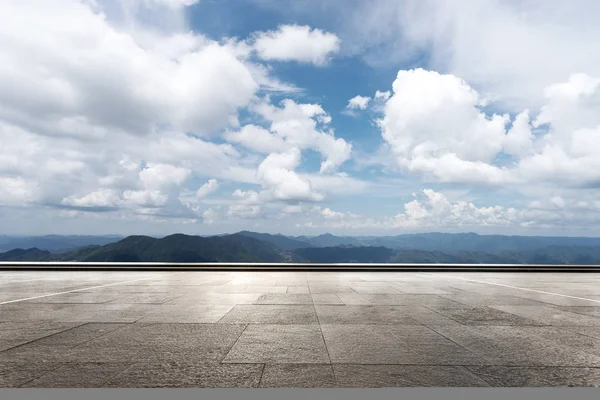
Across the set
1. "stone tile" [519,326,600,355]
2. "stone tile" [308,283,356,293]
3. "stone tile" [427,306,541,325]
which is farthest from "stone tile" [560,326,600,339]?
"stone tile" [308,283,356,293]

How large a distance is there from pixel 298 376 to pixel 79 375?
10.6ft

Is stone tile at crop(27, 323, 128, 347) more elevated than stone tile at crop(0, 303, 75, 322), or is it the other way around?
stone tile at crop(27, 323, 128, 347)

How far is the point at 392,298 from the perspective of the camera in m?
13.8

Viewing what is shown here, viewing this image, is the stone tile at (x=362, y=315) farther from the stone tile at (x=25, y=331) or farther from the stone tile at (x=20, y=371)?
the stone tile at (x=25, y=331)

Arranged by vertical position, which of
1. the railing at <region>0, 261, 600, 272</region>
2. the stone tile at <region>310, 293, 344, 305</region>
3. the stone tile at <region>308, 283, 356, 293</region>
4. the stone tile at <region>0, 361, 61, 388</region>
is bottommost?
the stone tile at <region>308, 283, 356, 293</region>

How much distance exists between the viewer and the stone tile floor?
5410mm

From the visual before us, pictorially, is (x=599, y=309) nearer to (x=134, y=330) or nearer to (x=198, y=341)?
(x=198, y=341)

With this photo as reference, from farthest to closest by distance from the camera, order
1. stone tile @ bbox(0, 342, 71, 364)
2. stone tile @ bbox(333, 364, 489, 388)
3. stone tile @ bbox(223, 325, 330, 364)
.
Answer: stone tile @ bbox(223, 325, 330, 364) → stone tile @ bbox(0, 342, 71, 364) → stone tile @ bbox(333, 364, 489, 388)

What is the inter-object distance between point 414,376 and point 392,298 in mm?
8542

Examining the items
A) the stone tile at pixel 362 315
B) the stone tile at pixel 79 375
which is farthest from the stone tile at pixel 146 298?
the stone tile at pixel 79 375

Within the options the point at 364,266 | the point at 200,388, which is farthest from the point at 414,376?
the point at 364,266

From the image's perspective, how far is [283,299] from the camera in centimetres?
1330

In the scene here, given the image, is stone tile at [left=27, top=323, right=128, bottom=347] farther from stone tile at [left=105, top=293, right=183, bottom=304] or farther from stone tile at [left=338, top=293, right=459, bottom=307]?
stone tile at [left=338, top=293, right=459, bottom=307]

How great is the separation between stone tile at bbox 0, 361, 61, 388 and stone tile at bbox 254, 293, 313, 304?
23.9ft
